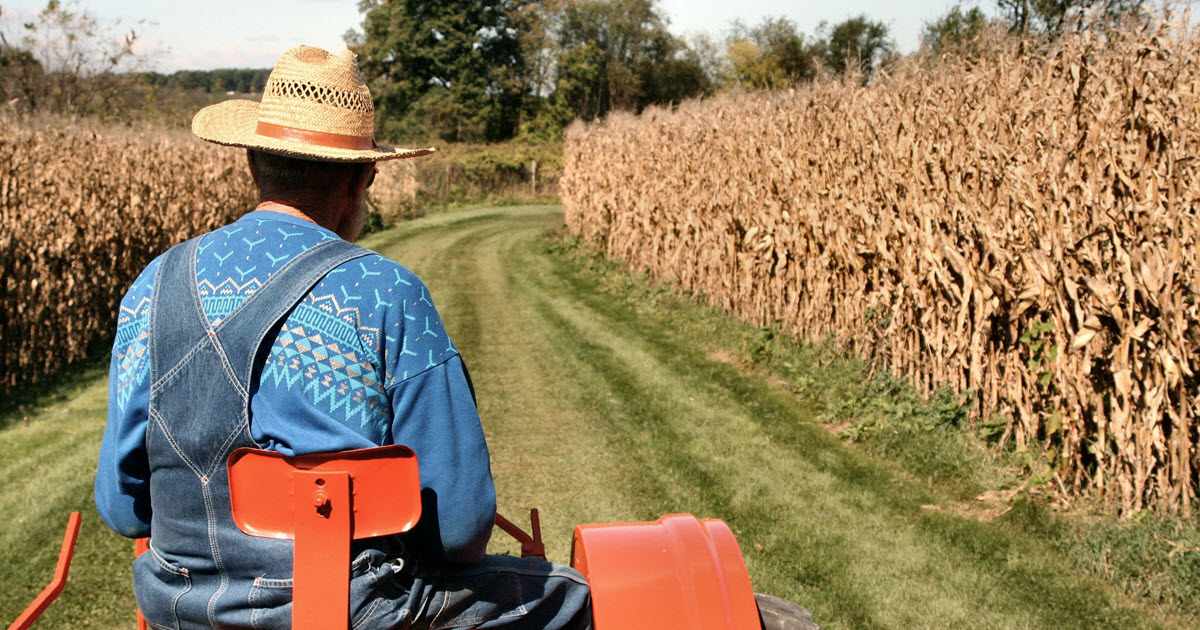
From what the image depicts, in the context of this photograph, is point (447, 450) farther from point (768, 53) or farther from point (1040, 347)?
point (768, 53)

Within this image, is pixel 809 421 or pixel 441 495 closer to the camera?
pixel 441 495

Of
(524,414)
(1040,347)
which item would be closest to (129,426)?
(1040,347)

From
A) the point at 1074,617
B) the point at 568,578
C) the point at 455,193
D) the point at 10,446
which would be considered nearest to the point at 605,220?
the point at 10,446

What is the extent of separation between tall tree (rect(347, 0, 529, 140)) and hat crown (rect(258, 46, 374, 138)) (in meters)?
51.2

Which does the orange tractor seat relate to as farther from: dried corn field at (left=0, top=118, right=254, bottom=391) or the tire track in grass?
dried corn field at (left=0, top=118, right=254, bottom=391)

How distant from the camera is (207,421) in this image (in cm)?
183

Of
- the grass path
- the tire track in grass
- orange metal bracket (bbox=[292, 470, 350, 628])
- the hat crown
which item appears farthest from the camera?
the tire track in grass

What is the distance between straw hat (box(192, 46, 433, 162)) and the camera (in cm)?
204

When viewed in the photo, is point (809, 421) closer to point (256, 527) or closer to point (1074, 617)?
point (1074, 617)

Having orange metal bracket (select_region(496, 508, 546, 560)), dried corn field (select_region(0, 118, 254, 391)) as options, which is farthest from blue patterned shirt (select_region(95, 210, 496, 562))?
dried corn field (select_region(0, 118, 254, 391))

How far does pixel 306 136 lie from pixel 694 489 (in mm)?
4192

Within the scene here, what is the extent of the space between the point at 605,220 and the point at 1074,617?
39.1ft

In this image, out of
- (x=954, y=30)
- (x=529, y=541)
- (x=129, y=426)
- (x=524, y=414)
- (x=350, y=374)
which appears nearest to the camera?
(x=350, y=374)

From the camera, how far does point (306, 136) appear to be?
205cm
